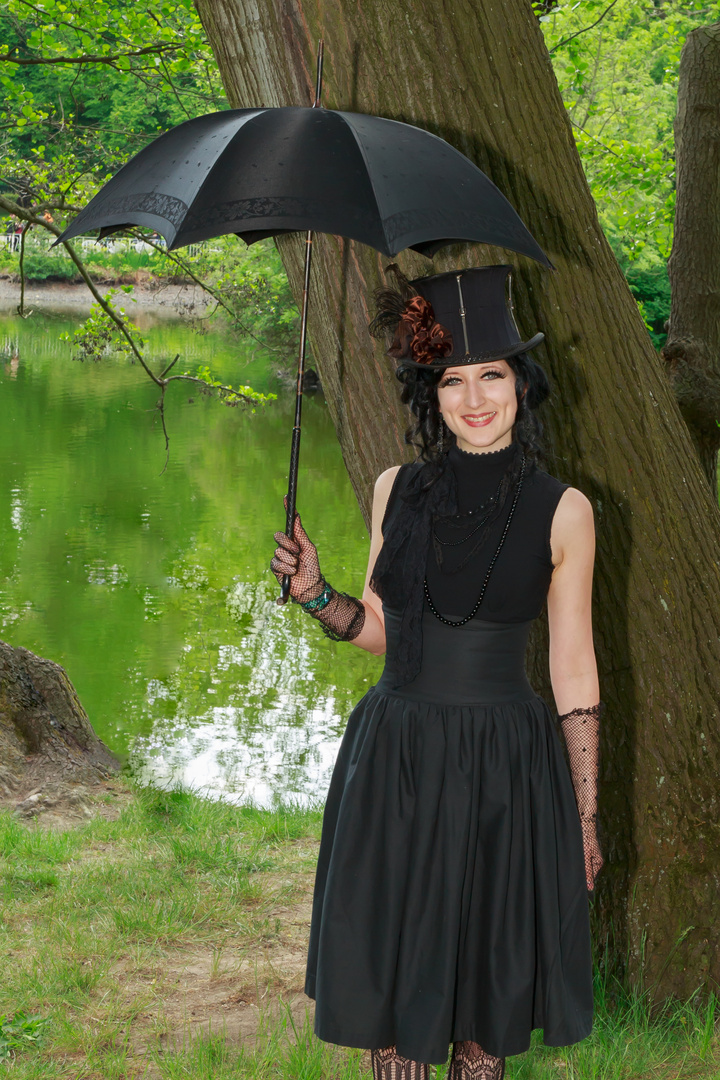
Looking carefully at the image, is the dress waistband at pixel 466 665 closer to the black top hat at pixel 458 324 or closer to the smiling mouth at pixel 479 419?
the smiling mouth at pixel 479 419

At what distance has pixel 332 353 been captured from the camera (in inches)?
122

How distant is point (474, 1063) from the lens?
2.40m

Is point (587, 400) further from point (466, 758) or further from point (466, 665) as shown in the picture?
point (466, 758)

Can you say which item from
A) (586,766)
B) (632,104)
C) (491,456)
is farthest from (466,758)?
(632,104)

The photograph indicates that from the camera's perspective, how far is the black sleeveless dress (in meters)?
2.26

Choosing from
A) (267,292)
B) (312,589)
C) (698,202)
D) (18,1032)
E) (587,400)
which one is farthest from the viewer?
(267,292)

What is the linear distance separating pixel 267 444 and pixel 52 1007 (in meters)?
17.7

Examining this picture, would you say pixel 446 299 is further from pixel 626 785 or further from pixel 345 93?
pixel 626 785

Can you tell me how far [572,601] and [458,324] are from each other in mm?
661

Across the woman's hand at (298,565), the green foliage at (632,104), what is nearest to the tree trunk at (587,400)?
the woman's hand at (298,565)

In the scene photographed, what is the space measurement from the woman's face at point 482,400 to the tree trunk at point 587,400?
0.60 meters

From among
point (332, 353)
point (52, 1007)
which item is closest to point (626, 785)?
point (332, 353)

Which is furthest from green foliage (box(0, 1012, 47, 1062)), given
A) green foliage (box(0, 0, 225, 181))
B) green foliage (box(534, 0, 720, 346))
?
green foliage (box(534, 0, 720, 346))

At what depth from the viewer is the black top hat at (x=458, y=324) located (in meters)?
2.35
